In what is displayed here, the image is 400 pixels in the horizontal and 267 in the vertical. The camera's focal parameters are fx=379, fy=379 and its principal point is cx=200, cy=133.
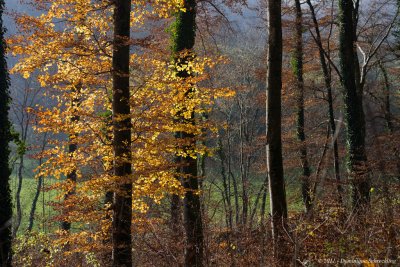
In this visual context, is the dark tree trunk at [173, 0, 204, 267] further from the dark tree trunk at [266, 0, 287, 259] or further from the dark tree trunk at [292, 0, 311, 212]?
the dark tree trunk at [292, 0, 311, 212]

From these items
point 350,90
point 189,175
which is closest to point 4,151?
point 189,175

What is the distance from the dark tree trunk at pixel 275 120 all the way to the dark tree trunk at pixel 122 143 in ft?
8.26

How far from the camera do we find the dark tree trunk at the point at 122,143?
22.7ft

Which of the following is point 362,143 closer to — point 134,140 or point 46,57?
point 134,140

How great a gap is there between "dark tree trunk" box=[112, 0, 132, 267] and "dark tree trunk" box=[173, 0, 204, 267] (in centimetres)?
111

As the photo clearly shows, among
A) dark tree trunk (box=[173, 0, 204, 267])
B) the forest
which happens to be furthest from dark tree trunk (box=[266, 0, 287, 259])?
dark tree trunk (box=[173, 0, 204, 267])

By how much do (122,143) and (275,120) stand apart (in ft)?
9.45

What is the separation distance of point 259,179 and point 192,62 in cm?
3698

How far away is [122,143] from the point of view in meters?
7.20

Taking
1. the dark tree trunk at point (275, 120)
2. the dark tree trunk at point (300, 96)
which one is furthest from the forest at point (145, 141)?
the dark tree trunk at point (300, 96)

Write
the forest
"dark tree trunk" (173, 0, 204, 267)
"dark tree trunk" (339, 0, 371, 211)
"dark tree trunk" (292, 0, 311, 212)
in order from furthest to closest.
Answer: "dark tree trunk" (292, 0, 311, 212), "dark tree trunk" (339, 0, 371, 211), "dark tree trunk" (173, 0, 204, 267), the forest

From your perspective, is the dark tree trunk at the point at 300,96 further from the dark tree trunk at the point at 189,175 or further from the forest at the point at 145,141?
the dark tree trunk at the point at 189,175

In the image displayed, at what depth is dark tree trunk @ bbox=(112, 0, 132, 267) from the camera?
22.7ft

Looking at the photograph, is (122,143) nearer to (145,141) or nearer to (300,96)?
(145,141)
